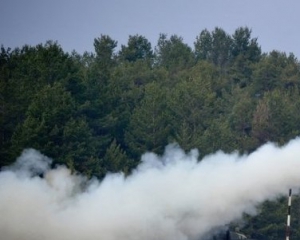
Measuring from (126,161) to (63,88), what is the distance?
7.75 m

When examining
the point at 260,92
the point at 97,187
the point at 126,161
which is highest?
the point at 260,92

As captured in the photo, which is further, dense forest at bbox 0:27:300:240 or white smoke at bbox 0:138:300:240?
dense forest at bbox 0:27:300:240

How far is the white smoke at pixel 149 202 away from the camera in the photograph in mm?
41188

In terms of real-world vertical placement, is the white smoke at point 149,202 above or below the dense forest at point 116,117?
below

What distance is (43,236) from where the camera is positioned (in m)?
42.1

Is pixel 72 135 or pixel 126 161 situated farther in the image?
pixel 126 161

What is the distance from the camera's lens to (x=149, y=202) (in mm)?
41781

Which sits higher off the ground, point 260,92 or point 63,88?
point 260,92

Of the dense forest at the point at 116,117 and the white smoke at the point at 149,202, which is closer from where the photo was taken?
the white smoke at the point at 149,202

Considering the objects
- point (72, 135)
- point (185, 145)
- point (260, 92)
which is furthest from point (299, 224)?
point (260, 92)

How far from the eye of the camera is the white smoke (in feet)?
135

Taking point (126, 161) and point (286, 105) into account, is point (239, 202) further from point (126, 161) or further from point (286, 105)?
point (286, 105)

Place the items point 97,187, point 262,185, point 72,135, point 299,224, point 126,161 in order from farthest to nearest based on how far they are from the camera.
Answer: point 299,224 → point 126,161 → point 72,135 → point 97,187 → point 262,185

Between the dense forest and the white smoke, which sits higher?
the dense forest
